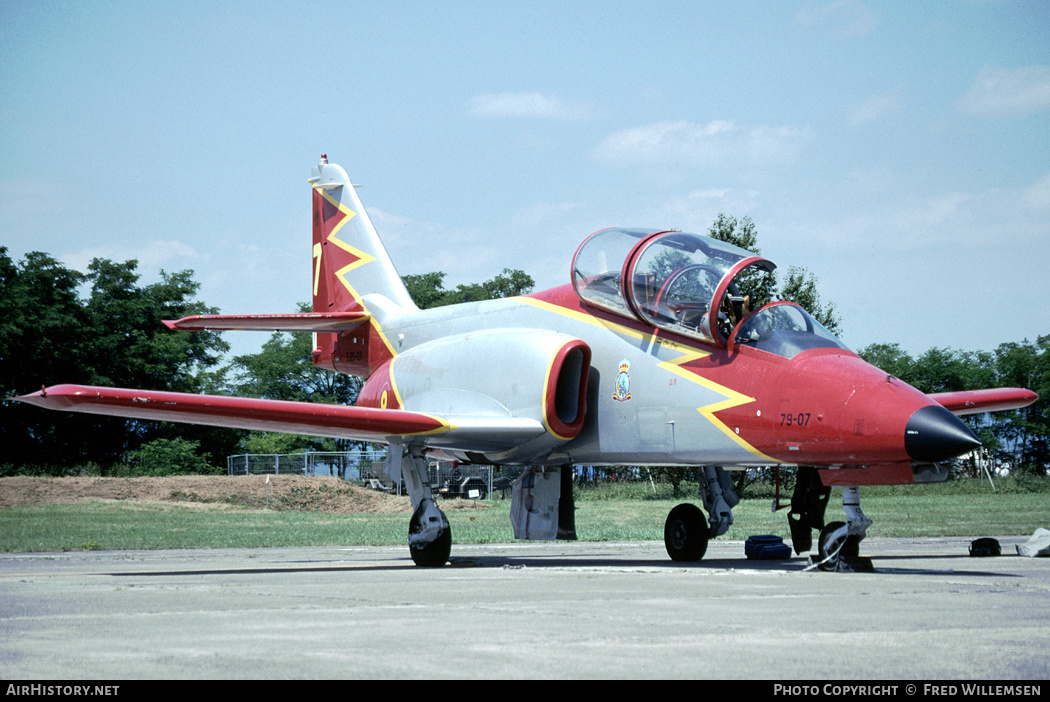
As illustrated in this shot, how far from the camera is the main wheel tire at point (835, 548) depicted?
1103 centimetres

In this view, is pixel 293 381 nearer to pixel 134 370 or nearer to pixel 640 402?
pixel 134 370

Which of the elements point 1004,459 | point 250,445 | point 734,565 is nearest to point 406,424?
point 734,565

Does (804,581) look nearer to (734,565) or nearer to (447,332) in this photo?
(734,565)

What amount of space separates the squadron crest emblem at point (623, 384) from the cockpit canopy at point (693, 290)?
0.63 metres

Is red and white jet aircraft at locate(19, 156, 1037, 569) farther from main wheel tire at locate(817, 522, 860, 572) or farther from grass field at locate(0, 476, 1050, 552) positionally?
grass field at locate(0, 476, 1050, 552)

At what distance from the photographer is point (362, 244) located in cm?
2048

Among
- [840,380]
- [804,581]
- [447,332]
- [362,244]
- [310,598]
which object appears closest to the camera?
[310,598]

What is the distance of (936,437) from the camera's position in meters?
9.69

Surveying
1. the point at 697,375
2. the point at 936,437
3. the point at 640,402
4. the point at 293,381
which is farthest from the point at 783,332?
the point at 293,381

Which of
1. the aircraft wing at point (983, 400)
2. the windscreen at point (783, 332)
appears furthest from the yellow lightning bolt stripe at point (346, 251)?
the aircraft wing at point (983, 400)

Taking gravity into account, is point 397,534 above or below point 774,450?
below

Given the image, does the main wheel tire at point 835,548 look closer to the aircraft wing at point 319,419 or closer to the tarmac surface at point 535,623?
the tarmac surface at point 535,623

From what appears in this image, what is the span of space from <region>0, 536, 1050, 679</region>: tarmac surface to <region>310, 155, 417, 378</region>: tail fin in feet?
24.1
